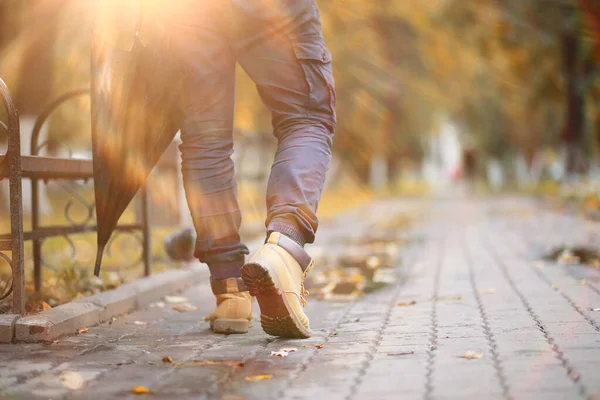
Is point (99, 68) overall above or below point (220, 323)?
above

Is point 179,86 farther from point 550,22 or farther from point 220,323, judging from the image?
point 550,22

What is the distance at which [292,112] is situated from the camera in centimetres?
448

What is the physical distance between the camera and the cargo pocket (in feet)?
14.5

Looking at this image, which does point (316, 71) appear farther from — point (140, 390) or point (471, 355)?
point (140, 390)

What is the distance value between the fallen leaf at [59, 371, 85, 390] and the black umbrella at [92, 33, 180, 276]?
97cm

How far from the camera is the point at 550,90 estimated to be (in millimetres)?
24844

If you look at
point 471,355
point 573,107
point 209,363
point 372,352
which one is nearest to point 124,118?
point 209,363

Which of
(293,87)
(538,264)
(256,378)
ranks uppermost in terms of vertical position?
(293,87)

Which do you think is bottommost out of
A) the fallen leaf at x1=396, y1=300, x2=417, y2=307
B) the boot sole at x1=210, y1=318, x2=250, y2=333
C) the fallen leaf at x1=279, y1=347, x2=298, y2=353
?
the fallen leaf at x1=279, y1=347, x2=298, y2=353

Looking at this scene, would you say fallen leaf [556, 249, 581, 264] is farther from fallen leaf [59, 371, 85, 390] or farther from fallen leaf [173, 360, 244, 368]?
fallen leaf [59, 371, 85, 390]

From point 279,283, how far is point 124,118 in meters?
1.07

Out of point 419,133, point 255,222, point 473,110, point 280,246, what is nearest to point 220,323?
point 280,246

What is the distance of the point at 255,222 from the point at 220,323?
8843mm

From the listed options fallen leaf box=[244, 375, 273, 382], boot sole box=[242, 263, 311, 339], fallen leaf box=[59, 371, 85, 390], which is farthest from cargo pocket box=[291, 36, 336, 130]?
fallen leaf box=[59, 371, 85, 390]
